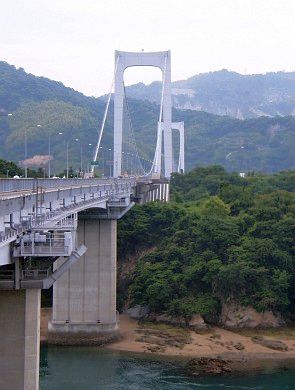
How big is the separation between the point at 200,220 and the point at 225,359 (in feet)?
41.7

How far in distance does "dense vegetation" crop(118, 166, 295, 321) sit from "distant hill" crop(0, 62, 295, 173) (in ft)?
A: 63.6

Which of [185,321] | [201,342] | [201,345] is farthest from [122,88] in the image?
[201,345]

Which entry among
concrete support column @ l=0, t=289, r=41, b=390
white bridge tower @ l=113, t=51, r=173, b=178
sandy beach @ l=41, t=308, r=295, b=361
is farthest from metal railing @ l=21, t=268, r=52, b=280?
white bridge tower @ l=113, t=51, r=173, b=178

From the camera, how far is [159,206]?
158ft

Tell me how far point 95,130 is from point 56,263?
59963 millimetres

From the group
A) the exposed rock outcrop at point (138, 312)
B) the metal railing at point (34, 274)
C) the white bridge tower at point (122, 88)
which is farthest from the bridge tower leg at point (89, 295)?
the white bridge tower at point (122, 88)

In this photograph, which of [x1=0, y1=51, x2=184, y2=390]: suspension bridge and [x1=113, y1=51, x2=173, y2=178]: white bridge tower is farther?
[x1=113, y1=51, x2=173, y2=178]: white bridge tower

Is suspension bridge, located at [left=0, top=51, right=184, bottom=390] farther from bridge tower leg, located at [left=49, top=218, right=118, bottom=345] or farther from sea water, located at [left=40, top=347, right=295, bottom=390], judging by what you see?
sea water, located at [left=40, top=347, right=295, bottom=390]

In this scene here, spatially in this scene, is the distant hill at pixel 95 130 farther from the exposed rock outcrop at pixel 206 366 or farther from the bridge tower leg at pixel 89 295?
the exposed rock outcrop at pixel 206 366

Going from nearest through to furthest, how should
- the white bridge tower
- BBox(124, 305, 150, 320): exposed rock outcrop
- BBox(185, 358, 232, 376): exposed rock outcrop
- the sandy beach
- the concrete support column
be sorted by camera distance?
the concrete support column, BBox(185, 358, 232, 376): exposed rock outcrop, the sandy beach, BBox(124, 305, 150, 320): exposed rock outcrop, the white bridge tower

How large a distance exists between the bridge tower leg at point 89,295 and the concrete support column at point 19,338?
14.5m

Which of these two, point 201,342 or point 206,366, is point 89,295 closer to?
point 201,342

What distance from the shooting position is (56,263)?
21734 millimetres

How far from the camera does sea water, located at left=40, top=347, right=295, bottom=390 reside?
2670 centimetres
